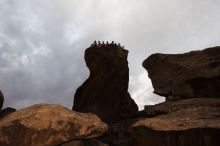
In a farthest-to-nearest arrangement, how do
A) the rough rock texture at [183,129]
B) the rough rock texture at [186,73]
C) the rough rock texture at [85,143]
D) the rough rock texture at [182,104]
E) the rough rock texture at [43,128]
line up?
1. the rough rock texture at [186,73]
2. the rough rock texture at [182,104]
3. the rough rock texture at [85,143]
4. the rough rock texture at [43,128]
5. the rough rock texture at [183,129]

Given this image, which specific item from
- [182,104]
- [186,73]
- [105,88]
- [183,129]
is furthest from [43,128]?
[105,88]

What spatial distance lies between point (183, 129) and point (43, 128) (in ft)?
14.8

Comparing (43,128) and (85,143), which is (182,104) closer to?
(85,143)

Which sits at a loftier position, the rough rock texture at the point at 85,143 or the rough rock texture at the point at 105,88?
the rough rock texture at the point at 105,88

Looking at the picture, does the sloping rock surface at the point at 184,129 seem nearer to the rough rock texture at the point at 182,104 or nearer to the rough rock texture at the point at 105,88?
the rough rock texture at the point at 182,104

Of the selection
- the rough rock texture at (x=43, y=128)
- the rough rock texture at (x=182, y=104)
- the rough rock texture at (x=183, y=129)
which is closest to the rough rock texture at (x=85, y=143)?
the rough rock texture at (x=43, y=128)

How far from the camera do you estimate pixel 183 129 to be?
389 inches

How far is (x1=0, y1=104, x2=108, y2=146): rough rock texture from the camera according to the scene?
36.8ft

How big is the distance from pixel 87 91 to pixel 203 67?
9731 millimetres

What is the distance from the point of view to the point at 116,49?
897 inches

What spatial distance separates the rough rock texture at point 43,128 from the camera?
36.8 ft

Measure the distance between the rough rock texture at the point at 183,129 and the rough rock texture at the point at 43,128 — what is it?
1.87m

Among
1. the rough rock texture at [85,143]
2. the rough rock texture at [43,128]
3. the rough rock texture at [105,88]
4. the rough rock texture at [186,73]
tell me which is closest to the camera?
the rough rock texture at [43,128]

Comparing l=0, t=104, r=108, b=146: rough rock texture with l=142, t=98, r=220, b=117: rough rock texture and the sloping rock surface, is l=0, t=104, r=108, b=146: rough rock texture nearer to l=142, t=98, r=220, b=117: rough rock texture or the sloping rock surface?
the sloping rock surface
